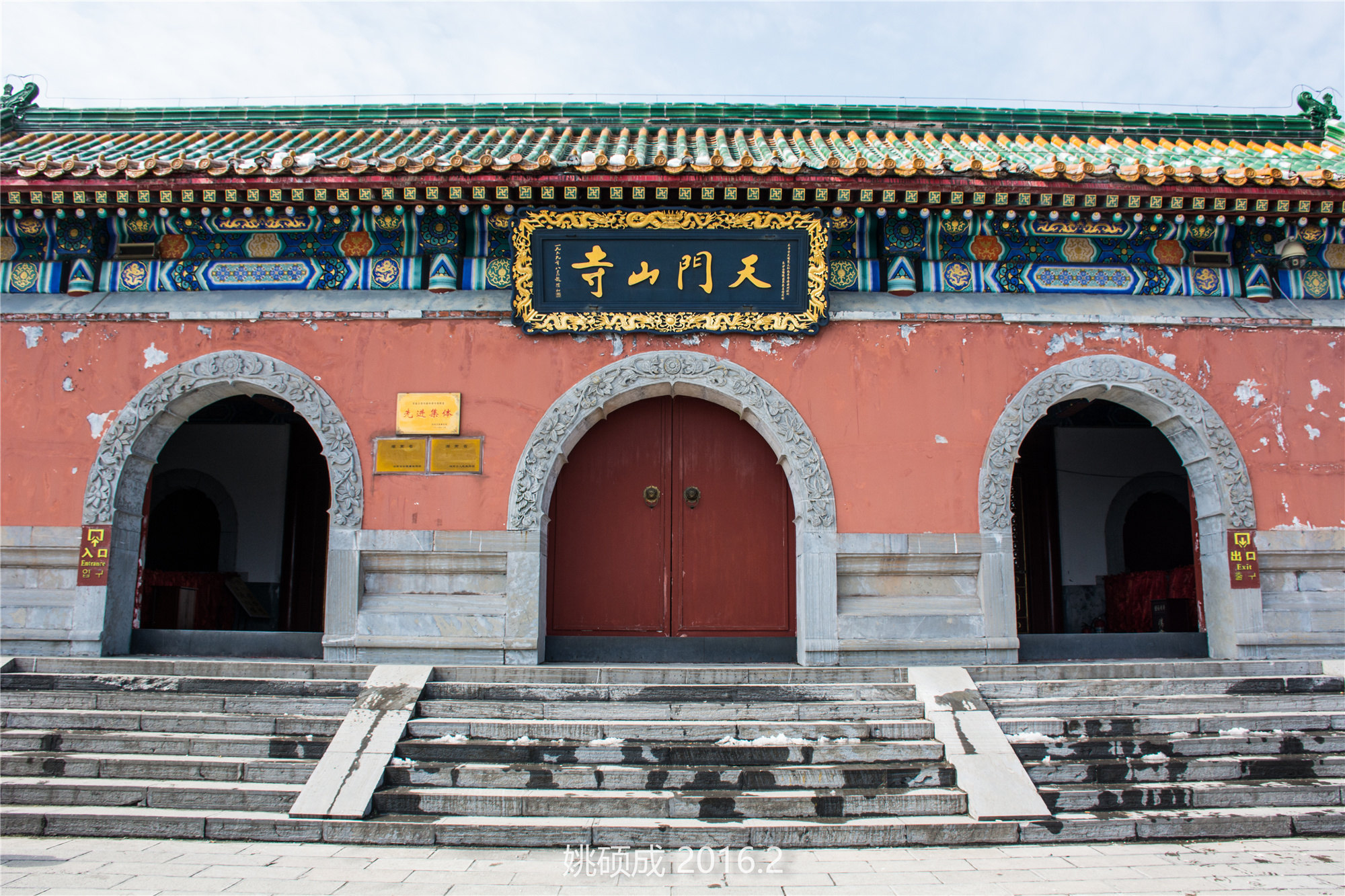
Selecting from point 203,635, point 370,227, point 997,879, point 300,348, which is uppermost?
point 370,227

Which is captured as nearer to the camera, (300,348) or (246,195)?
(246,195)

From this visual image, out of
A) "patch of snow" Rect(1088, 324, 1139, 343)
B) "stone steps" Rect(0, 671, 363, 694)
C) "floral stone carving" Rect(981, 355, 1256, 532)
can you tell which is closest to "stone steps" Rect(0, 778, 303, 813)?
"stone steps" Rect(0, 671, 363, 694)

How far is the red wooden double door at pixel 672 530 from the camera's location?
6871 millimetres

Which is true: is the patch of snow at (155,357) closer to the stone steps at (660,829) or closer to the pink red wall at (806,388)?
the pink red wall at (806,388)

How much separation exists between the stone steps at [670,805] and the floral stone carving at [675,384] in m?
2.23

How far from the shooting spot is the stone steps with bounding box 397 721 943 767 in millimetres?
4812

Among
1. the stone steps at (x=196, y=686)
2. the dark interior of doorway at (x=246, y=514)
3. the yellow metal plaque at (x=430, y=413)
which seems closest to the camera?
the stone steps at (x=196, y=686)

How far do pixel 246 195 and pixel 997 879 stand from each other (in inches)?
251

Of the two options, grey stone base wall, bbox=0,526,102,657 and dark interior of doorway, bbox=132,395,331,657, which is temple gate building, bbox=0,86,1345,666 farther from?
dark interior of doorway, bbox=132,395,331,657

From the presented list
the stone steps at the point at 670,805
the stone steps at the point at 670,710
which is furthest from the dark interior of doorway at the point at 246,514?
the stone steps at the point at 670,805

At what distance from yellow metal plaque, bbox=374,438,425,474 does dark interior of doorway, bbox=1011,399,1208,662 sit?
6.45 meters

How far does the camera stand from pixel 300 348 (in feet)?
21.8

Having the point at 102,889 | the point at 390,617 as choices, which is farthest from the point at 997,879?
the point at 390,617

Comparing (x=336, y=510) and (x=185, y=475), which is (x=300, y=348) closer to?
(x=336, y=510)
